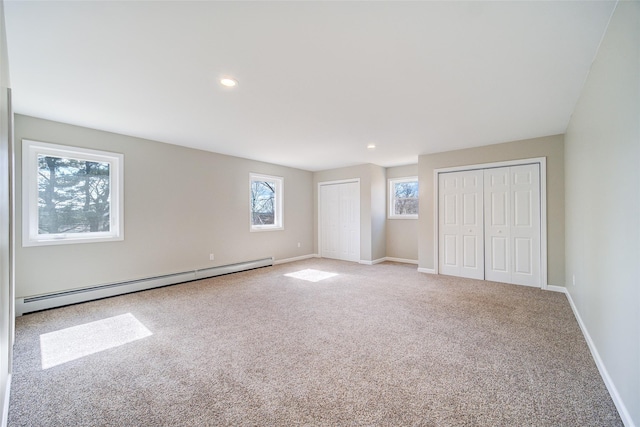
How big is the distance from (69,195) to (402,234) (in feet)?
20.9

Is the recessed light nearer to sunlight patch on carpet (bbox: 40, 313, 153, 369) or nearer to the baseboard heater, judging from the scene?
sunlight patch on carpet (bbox: 40, 313, 153, 369)

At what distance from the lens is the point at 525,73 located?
2424 millimetres

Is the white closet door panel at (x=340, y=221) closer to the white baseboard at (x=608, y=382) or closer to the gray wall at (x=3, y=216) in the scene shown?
the white baseboard at (x=608, y=382)

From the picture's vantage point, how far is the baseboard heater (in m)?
3.32

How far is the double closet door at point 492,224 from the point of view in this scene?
4.43 metres

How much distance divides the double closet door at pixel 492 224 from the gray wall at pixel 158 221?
3.83m

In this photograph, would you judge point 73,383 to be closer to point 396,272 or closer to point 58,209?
point 58,209

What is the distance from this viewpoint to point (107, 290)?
3904 millimetres

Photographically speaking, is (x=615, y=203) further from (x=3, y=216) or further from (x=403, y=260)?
(x=403, y=260)

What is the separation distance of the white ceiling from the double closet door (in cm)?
107

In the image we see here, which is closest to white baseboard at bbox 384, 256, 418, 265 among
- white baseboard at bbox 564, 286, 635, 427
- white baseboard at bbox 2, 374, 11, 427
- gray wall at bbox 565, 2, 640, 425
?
white baseboard at bbox 564, 286, 635, 427

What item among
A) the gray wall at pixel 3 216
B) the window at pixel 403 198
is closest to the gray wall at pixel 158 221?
the gray wall at pixel 3 216

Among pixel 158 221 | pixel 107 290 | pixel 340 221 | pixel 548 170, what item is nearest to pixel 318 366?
pixel 107 290

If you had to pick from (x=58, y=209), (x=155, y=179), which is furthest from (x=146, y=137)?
(x=58, y=209)
